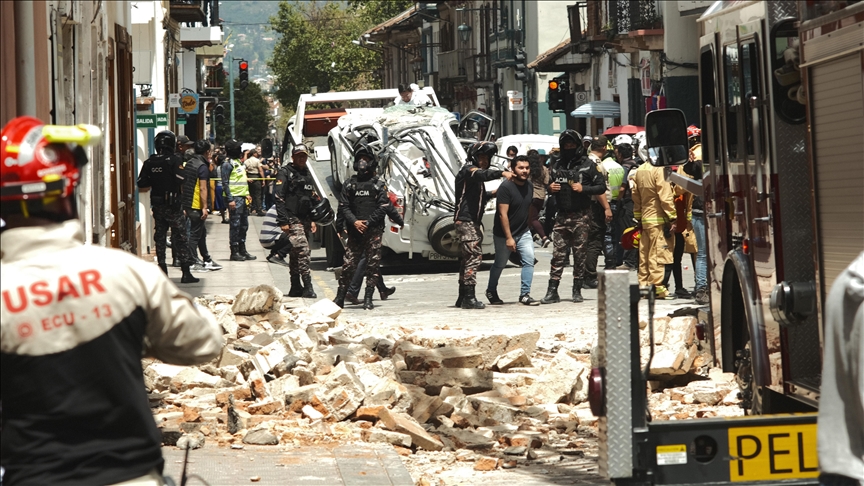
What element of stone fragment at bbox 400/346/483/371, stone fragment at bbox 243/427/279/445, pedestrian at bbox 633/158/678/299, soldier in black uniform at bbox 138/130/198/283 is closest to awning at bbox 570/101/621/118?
soldier in black uniform at bbox 138/130/198/283

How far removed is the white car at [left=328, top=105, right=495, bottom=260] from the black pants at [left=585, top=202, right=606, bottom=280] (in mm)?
1891

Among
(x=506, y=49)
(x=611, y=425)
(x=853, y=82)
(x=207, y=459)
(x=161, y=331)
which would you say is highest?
(x=506, y=49)

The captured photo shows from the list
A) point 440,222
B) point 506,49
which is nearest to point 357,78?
point 506,49

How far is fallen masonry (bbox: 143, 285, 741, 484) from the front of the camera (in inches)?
314

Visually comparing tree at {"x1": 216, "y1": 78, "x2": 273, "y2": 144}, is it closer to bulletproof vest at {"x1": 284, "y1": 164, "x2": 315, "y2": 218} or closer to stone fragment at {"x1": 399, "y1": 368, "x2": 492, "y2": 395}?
bulletproof vest at {"x1": 284, "y1": 164, "x2": 315, "y2": 218}

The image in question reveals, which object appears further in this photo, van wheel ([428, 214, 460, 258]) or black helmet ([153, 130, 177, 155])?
van wheel ([428, 214, 460, 258])

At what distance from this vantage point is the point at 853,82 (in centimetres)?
513

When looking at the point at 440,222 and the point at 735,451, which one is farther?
the point at 440,222

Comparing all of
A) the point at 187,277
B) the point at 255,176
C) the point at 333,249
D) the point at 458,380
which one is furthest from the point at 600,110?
the point at 458,380

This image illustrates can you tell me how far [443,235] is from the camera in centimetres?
1880

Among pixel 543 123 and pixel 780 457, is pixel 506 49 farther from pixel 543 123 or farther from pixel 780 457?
pixel 780 457

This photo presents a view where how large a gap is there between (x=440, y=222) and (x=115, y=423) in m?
15.6

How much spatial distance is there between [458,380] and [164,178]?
351 inches

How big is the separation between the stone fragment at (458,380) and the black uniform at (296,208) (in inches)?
280
